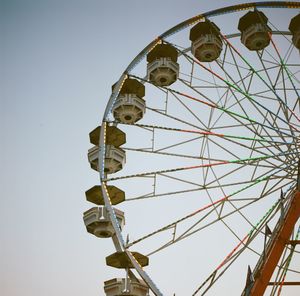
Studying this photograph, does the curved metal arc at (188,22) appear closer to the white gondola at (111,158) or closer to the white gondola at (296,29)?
the white gondola at (296,29)

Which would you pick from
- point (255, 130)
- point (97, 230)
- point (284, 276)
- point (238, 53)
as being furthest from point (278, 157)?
point (97, 230)

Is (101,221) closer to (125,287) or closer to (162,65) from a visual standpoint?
(125,287)

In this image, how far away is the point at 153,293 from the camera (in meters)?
10.6

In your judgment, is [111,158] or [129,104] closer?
[111,158]

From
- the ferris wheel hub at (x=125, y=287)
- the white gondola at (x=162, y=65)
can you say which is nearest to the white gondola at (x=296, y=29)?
the white gondola at (x=162, y=65)

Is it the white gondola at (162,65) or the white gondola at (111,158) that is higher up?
the white gondola at (162,65)

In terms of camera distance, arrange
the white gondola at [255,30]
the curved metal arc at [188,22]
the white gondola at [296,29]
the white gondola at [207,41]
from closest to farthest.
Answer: the curved metal arc at [188,22] < the white gondola at [296,29] < the white gondola at [255,30] < the white gondola at [207,41]

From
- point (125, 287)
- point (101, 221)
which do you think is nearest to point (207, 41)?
point (101, 221)

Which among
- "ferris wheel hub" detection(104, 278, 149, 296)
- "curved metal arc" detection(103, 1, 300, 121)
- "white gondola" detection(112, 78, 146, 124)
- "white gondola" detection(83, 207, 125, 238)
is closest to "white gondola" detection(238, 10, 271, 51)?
"curved metal arc" detection(103, 1, 300, 121)

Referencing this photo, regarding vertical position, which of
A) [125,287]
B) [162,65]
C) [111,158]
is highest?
[162,65]

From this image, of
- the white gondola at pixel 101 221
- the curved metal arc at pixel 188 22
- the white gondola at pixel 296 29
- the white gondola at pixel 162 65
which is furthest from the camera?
the white gondola at pixel 162 65

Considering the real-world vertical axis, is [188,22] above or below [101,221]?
above

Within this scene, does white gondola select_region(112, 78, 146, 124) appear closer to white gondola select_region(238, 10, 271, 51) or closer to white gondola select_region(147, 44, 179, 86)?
white gondola select_region(147, 44, 179, 86)

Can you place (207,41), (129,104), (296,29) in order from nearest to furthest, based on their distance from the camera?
(296,29) < (129,104) < (207,41)
